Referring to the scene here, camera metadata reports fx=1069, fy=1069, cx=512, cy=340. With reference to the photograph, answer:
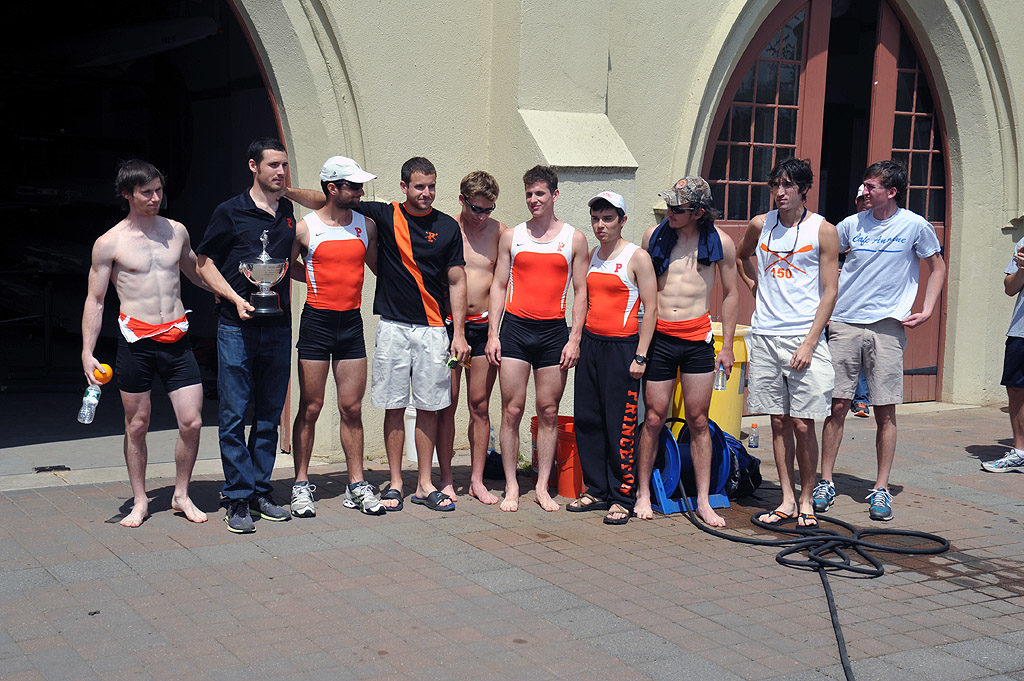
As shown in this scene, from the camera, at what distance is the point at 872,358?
6.76 meters

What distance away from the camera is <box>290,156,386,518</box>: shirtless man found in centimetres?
617

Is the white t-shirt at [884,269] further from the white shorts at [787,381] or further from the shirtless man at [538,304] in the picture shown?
the shirtless man at [538,304]

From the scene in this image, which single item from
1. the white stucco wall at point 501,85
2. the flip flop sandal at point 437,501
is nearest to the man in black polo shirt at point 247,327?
the flip flop sandal at point 437,501

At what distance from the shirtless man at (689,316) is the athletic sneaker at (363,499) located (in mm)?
1671

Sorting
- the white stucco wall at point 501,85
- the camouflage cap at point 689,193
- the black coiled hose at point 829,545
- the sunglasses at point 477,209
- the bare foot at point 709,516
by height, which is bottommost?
the black coiled hose at point 829,545

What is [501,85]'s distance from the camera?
8.06m

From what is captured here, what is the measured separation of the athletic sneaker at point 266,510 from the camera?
6.11 meters

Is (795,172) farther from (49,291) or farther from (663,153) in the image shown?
(49,291)

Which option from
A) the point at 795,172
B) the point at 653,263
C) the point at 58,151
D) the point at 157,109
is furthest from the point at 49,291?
the point at 795,172

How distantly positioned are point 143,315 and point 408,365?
5.06ft

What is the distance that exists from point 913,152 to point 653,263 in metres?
5.77

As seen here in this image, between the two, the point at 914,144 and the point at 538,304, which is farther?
the point at 914,144

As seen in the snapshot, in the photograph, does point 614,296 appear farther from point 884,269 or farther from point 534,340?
point 884,269

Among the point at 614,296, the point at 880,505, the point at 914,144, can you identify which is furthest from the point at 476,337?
the point at 914,144
